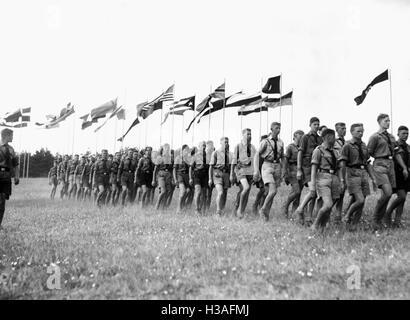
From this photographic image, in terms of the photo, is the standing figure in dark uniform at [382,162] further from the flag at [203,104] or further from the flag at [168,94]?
the flag at [168,94]

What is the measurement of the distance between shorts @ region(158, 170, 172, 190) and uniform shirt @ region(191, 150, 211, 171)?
1.55m

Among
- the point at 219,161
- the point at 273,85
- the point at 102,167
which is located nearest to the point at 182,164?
the point at 219,161

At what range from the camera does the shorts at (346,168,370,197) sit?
7.98m

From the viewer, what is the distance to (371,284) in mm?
4520

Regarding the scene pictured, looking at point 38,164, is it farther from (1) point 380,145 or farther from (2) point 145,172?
(1) point 380,145

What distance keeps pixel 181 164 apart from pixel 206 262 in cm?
757

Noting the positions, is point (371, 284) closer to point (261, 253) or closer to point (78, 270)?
point (261, 253)

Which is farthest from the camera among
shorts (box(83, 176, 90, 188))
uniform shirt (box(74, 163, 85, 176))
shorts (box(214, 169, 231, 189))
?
uniform shirt (box(74, 163, 85, 176))

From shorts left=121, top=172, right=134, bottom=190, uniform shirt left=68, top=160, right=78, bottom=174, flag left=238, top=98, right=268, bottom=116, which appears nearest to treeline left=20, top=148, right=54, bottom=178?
uniform shirt left=68, top=160, right=78, bottom=174

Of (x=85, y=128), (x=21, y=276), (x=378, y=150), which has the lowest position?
(x=21, y=276)

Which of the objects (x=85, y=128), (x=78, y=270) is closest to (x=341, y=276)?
(x=78, y=270)

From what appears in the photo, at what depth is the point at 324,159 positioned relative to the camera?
7715mm

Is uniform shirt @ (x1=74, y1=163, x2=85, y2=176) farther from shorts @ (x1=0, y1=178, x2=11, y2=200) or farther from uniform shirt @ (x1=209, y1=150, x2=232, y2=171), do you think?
shorts @ (x1=0, y1=178, x2=11, y2=200)

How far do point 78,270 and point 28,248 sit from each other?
2.08 metres
